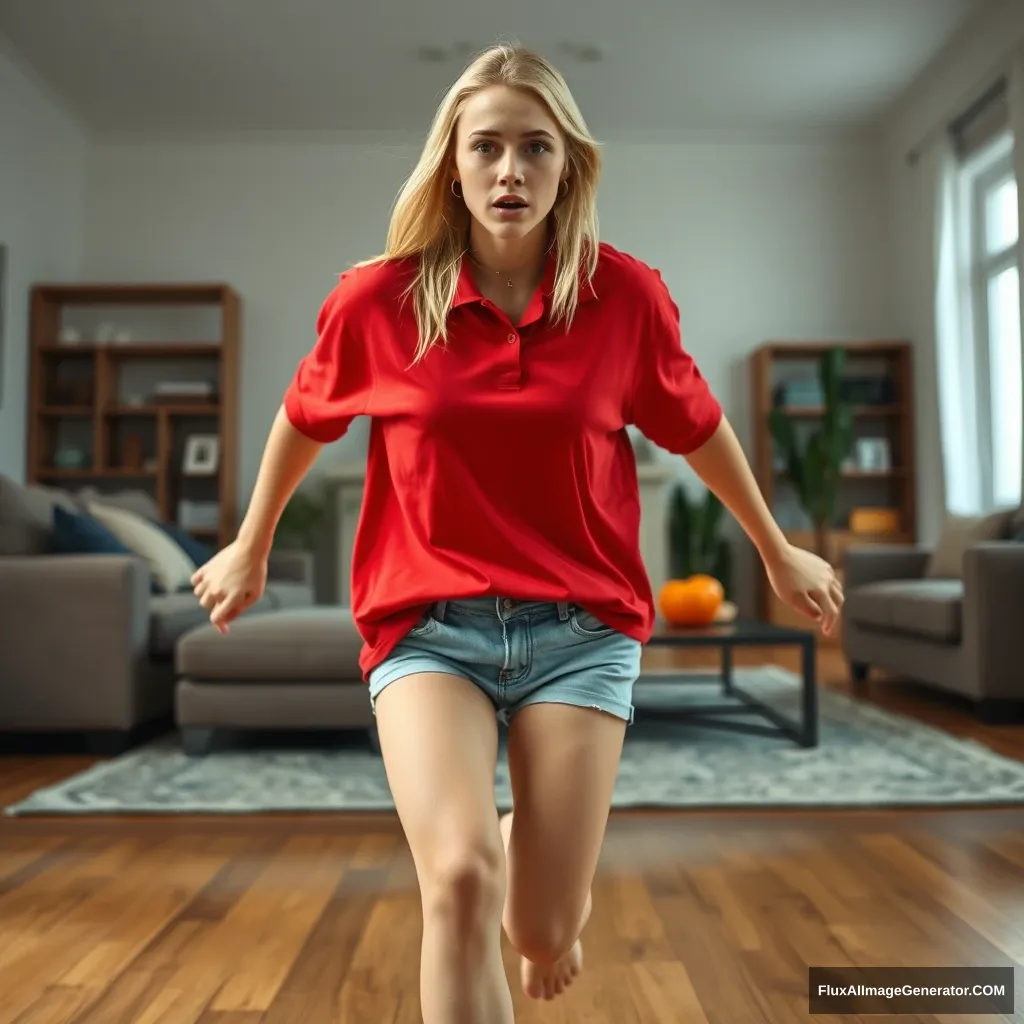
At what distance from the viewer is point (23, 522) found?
348 cm

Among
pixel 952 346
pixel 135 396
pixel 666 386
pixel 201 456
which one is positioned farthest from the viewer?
pixel 135 396

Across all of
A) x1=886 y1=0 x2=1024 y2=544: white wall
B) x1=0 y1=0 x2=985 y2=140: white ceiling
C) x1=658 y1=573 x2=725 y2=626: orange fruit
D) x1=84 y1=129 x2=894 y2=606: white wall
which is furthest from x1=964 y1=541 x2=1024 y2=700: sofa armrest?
x1=84 y1=129 x2=894 y2=606: white wall

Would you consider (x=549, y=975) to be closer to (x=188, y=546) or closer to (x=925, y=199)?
(x=188, y=546)

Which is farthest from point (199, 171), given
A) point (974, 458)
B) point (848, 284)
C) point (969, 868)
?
point (969, 868)

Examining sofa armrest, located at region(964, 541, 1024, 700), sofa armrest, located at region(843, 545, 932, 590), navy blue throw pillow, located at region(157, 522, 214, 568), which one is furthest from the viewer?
sofa armrest, located at region(843, 545, 932, 590)

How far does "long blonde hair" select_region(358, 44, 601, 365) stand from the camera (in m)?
1.18

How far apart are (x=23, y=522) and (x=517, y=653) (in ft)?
9.23

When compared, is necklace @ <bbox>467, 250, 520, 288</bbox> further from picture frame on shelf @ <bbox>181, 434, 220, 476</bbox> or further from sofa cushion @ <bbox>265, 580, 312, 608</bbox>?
picture frame on shelf @ <bbox>181, 434, 220, 476</bbox>

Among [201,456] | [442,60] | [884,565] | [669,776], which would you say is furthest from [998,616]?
[201,456]

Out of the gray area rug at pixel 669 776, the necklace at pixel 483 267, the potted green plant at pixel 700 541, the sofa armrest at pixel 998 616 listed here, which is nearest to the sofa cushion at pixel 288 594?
the gray area rug at pixel 669 776

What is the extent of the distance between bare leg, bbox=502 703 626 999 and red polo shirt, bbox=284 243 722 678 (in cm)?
13

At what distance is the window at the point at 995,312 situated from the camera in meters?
5.66

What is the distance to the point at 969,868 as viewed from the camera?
2.05m

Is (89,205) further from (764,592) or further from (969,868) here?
(969,868)
